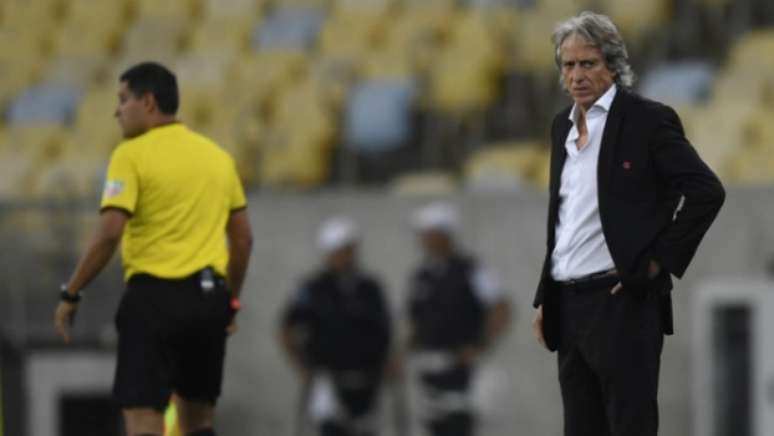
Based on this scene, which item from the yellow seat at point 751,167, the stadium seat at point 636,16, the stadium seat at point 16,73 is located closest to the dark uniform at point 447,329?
the yellow seat at point 751,167

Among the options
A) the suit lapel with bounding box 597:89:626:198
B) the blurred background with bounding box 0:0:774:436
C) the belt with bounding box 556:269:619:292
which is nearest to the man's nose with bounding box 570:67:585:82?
the suit lapel with bounding box 597:89:626:198

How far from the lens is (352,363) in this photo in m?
13.9

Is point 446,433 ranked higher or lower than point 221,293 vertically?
lower

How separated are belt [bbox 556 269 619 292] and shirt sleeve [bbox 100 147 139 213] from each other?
78.6 inches

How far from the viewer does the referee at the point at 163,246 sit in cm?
769

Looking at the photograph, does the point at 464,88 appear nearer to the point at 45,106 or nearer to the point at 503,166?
the point at 503,166

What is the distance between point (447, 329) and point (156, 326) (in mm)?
6030

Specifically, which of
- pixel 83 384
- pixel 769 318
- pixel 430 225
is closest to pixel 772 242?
pixel 769 318

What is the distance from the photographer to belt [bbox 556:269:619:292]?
612cm

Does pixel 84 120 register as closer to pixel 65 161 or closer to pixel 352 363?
pixel 65 161

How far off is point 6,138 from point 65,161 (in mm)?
982

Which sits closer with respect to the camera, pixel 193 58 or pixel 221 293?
pixel 221 293

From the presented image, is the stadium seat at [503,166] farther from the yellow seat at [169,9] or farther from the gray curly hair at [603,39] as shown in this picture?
the gray curly hair at [603,39]

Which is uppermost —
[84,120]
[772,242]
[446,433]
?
[84,120]
